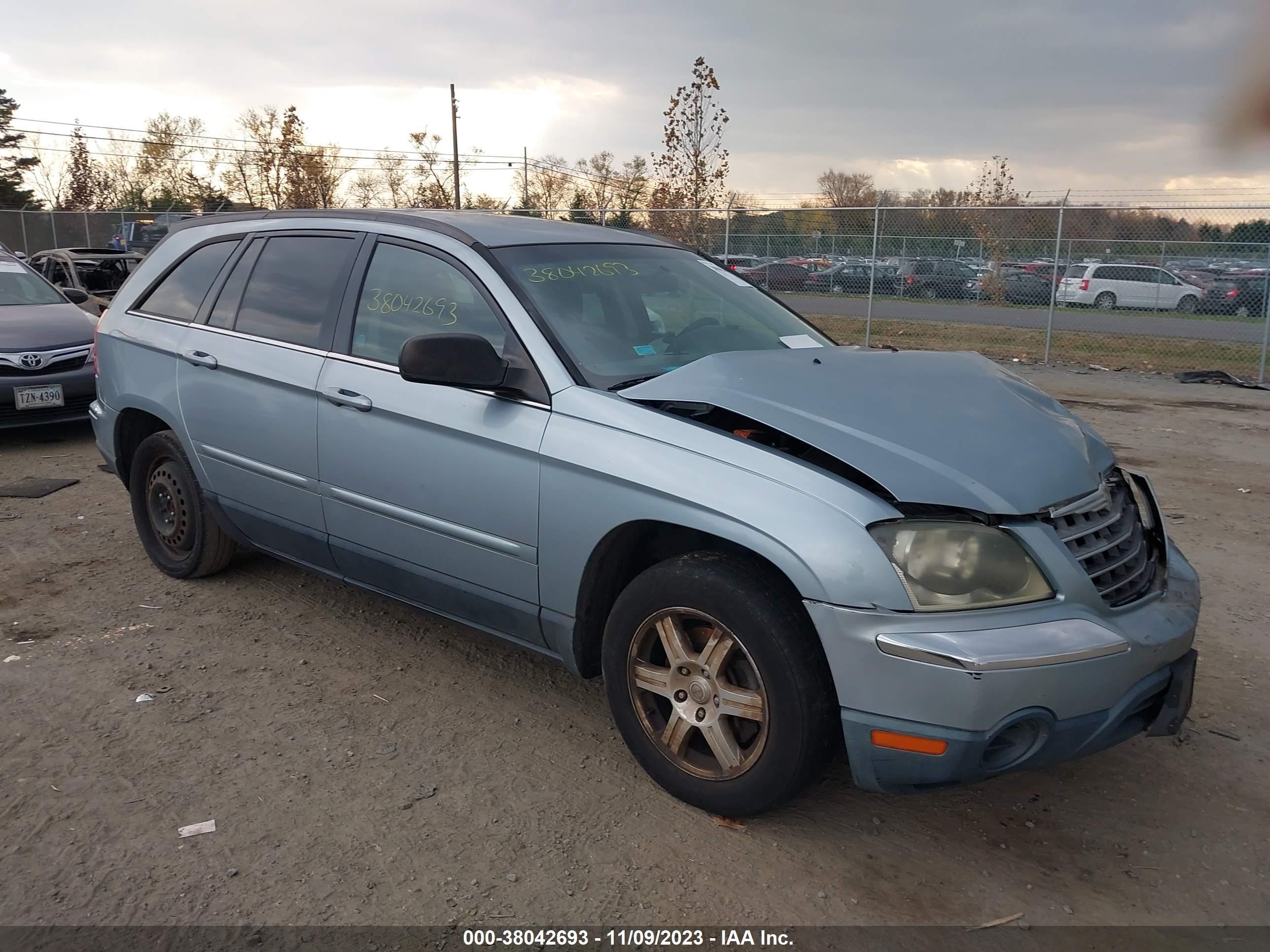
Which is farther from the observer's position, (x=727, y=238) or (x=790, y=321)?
(x=727, y=238)

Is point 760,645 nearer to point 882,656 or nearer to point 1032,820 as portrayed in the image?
point 882,656

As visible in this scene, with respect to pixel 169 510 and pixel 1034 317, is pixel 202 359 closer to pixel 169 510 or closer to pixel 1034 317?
pixel 169 510

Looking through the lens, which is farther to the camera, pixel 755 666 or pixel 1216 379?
pixel 1216 379

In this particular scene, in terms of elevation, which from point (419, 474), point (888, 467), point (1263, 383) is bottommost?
point (1263, 383)

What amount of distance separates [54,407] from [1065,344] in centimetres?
1471

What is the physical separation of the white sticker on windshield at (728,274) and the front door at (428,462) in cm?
131

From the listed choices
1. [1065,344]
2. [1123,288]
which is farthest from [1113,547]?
[1123,288]

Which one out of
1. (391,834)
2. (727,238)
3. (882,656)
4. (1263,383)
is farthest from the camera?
(727,238)

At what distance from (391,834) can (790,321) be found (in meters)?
2.64

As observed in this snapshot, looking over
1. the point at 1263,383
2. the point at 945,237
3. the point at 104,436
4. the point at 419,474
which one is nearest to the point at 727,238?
the point at 945,237

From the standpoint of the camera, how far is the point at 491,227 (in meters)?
3.99

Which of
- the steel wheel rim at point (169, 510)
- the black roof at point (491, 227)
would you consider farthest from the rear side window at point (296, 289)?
the steel wheel rim at point (169, 510)

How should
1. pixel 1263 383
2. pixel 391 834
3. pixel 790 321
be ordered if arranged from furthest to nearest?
pixel 1263 383 < pixel 790 321 < pixel 391 834

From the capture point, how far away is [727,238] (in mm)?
18625
